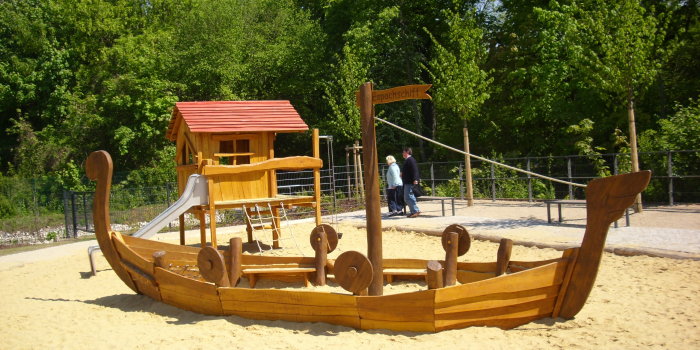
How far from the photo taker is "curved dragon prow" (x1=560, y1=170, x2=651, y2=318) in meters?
5.40

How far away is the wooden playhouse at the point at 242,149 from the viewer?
39.9 feet

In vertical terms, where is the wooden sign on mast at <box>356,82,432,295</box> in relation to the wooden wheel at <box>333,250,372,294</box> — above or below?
above

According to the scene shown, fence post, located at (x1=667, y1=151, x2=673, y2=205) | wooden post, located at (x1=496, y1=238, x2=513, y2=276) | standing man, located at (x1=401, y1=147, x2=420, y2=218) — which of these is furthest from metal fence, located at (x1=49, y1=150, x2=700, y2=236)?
wooden post, located at (x1=496, y1=238, x2=513, y2=276)

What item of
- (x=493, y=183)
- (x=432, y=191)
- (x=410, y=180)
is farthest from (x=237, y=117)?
(x=432, y=191)

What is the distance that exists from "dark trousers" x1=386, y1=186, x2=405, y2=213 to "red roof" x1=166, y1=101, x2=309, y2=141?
16.7 ft

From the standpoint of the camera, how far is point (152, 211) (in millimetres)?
19750

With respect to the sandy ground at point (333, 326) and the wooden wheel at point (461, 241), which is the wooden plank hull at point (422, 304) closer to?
the sandy ground at point (333, 326)

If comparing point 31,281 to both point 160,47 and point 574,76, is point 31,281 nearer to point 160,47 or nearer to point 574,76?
point 574,76

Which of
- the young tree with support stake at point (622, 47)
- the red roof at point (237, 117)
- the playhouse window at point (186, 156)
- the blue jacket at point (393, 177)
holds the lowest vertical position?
the blue jacket at point (393, 177)

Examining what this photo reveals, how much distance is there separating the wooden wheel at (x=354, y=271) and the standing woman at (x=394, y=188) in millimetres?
11462

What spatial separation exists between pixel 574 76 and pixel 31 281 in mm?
19916

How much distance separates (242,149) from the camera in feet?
44.0

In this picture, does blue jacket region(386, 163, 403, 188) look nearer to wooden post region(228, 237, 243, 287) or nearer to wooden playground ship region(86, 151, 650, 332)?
wooden playground ship region(86, 151, 650, 332)

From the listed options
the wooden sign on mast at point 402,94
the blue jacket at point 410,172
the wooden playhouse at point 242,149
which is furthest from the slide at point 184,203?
the blue jacket at point 410,172
